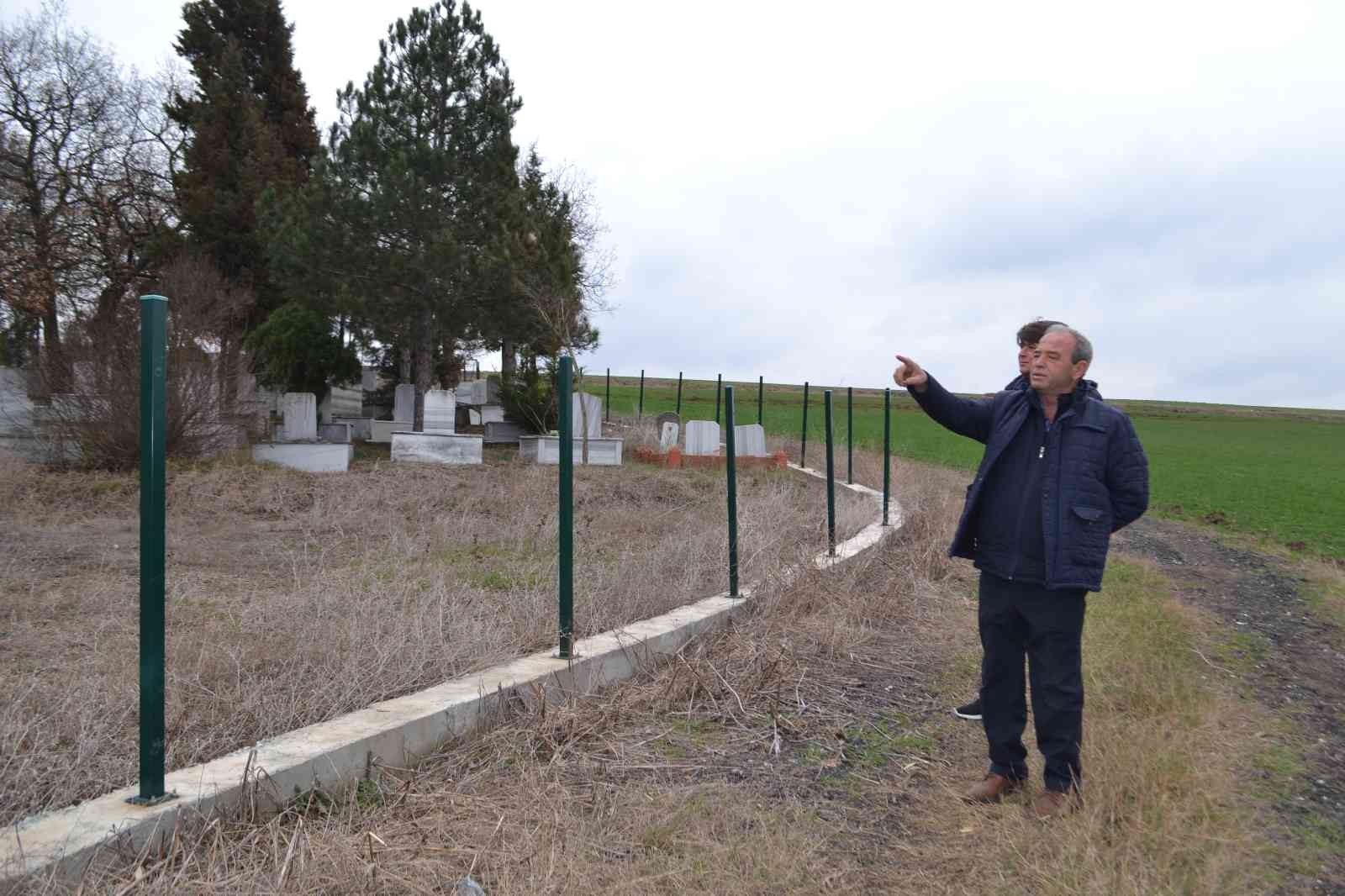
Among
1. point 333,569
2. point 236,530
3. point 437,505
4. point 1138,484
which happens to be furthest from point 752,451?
point 1138,484

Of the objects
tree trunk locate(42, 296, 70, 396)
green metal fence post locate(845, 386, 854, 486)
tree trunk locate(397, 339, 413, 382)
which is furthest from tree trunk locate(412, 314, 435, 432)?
green metal fence post locate(845, 386, 854, 486)

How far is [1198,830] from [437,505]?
8869 millimetres

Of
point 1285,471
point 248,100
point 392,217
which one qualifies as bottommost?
point 1285,471

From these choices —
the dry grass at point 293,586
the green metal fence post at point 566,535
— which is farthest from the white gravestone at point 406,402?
the green metal fence post at point 566,535

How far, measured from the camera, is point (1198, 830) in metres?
3.29

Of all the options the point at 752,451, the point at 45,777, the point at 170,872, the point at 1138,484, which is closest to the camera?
the point at 170,872

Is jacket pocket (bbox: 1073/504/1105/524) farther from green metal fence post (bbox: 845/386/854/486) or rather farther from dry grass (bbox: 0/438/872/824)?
green metal fence post (bbox: 845/386/854/486)

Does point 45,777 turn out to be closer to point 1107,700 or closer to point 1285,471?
point 1107,700

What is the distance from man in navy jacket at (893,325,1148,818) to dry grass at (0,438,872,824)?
2213 mm

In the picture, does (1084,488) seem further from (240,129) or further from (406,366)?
(240,129)

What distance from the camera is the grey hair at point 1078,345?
3592mm

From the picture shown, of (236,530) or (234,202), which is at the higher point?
(234,202)

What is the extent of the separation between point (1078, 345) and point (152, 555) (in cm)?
299

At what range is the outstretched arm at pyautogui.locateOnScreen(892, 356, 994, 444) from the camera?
12.5 ft
